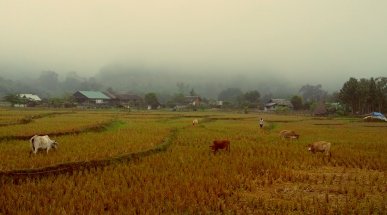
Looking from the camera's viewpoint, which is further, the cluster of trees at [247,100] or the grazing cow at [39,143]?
the cluster of trees at [247,100]

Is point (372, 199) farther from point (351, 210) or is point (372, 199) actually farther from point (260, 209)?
point (260, 209)

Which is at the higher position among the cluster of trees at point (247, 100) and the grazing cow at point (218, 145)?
the cluster of trees at point (247, 100)

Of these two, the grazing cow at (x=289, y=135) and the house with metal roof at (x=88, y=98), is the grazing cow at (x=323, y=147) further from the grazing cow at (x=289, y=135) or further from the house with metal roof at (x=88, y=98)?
the house with metal roof at (x=88, y=98)

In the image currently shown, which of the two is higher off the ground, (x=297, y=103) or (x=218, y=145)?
(x=297, y=103)

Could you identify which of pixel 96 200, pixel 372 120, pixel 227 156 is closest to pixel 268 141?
pixel 227 156

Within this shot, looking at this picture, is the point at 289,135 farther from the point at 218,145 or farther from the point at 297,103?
the point at 297,103

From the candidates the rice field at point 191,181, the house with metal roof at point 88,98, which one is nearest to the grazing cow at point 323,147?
the rice field at point 191,181

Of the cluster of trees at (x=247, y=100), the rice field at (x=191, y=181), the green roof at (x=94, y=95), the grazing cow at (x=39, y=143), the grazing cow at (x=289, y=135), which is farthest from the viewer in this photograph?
the cluster of trees at (x=247, y=100)

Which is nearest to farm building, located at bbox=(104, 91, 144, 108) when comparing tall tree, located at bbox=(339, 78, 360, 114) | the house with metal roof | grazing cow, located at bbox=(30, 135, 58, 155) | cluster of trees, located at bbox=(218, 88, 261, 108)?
the house with metal roof

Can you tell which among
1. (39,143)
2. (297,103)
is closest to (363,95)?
(297,103)

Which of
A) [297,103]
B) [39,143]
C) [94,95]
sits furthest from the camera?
[297,103]

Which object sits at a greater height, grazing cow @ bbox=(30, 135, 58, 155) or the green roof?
the green roof

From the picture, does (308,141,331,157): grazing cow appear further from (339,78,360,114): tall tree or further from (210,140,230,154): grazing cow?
(339,78,360,114): tall tree

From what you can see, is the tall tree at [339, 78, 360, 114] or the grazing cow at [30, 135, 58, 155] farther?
the tall tree at [339, 78, 360, 114]
